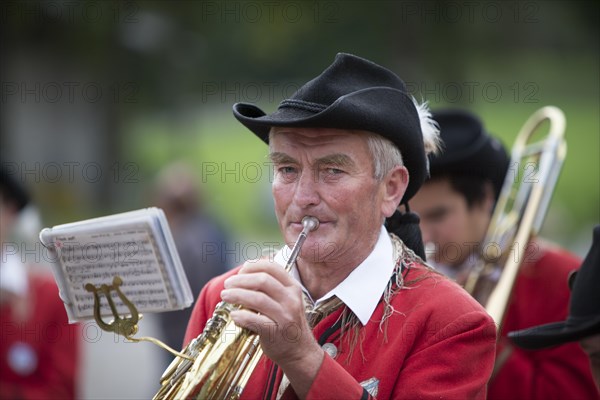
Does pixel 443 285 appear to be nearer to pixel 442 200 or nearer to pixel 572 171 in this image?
pixel 442 200

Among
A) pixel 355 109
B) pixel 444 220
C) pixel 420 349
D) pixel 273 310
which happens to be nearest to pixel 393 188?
pixel 355 109

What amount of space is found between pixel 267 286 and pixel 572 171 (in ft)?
63.3

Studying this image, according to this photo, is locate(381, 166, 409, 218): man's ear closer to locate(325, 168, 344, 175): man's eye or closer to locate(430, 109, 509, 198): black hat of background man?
locate(325, 168, 344, 175): man's eye

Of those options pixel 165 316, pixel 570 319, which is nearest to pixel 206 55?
pixel 165 316

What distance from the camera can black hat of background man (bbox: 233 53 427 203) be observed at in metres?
2.75

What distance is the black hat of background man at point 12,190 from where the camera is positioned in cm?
562

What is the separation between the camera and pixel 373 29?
13453 millimetres

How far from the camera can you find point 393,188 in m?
3.04

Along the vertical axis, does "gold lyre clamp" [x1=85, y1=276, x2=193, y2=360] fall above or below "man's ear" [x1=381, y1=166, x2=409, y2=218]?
below

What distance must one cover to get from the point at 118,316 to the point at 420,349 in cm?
96

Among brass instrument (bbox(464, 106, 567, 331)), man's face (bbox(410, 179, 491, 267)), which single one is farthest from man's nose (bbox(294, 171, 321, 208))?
man's face (bbox(410, 179, 491, 267))

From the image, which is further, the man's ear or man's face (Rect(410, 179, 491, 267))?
man's face (Rect(410, 179, 491, 267))

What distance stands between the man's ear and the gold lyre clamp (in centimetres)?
87

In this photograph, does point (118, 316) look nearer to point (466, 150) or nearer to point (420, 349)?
point (420, 349)
